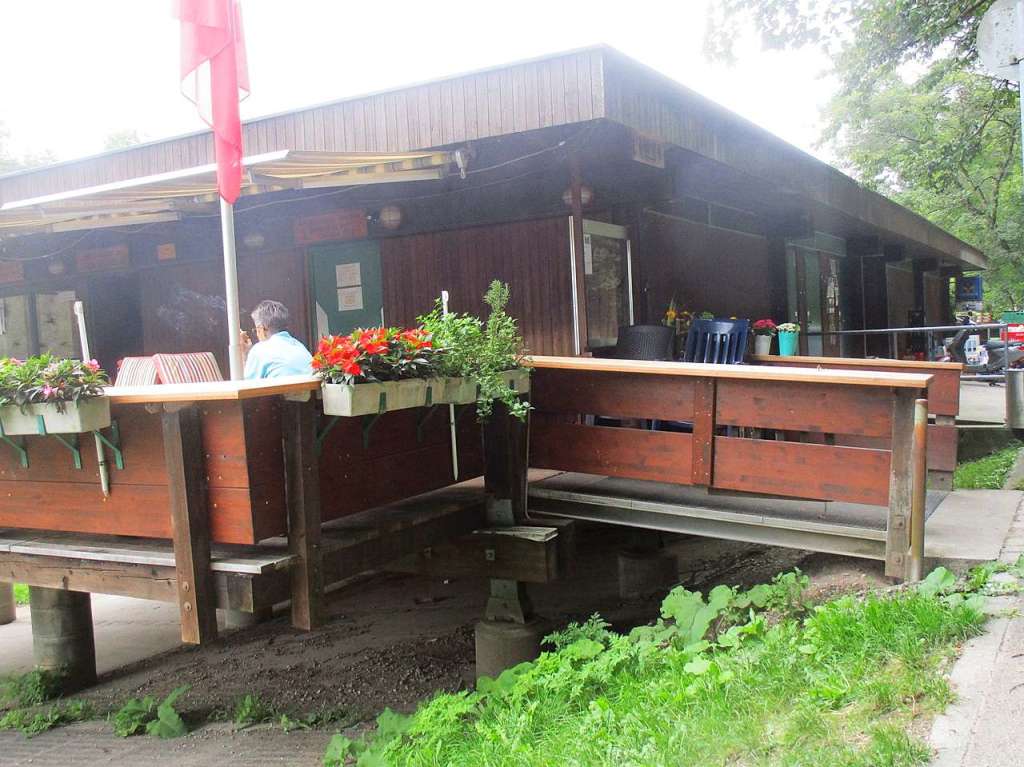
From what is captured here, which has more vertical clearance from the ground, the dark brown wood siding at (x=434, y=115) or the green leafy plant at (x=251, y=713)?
the dark brown wood siding at (x=434, y=115)

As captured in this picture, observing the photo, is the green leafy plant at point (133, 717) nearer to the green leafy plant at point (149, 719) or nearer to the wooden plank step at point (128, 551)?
the green leafy plant at point (149, 719)

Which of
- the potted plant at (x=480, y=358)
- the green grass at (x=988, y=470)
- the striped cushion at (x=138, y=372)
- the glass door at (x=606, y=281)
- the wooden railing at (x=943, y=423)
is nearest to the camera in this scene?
the potted plant at (x=480, y=358)

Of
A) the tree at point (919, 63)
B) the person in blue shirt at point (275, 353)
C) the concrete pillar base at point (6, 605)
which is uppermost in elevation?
the tree at point (919, 63)

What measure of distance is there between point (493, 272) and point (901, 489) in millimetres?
4151

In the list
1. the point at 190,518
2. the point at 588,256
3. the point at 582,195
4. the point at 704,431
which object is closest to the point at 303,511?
the point at 190,518

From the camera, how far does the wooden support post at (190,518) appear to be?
4098mm

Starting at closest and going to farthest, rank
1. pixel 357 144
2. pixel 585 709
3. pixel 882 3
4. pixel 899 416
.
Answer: pixel 585 709
pixel 899 416
pixel 357 144
pixel 882 3

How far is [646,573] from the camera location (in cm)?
686

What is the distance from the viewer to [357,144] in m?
→ 6.77

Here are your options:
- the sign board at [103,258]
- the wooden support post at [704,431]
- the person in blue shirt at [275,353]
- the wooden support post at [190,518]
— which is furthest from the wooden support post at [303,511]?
the sign board at [103,258]

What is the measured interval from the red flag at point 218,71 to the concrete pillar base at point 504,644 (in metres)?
2.90

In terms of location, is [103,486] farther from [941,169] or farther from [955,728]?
[941,169]

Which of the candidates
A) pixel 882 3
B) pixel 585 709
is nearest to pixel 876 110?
pixel 882 3

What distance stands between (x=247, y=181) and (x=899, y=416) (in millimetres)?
4221
